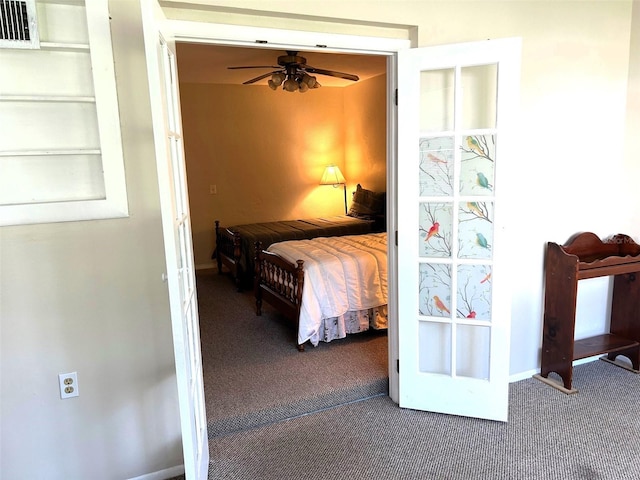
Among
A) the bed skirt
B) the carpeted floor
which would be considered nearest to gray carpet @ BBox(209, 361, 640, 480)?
the carpeted floor

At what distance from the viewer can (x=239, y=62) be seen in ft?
16.0

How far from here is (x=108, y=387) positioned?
2066 mm

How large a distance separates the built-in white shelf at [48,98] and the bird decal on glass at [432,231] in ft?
5.95

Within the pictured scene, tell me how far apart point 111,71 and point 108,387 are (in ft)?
4.65

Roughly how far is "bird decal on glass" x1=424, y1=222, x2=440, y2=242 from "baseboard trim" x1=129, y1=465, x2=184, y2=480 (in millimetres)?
1785

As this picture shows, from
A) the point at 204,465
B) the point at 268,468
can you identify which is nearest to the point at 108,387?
the point at 204,465

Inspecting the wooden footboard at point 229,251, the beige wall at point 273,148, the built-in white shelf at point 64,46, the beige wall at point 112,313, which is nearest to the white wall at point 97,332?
the beige wall at point 112,313

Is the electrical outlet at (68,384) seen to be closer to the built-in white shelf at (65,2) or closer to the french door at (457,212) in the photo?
the built-in white shelf at (65,2)

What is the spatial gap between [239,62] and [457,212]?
11.3 feet

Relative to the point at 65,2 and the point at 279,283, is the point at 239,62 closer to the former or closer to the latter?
the point at 279,283

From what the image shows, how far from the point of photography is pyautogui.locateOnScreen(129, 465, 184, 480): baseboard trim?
2.17 m

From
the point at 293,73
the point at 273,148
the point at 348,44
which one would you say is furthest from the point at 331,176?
the point at 348,44

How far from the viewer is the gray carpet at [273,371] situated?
8.68 feet

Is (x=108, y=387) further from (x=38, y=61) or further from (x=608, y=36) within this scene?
(x=608, y=36)
